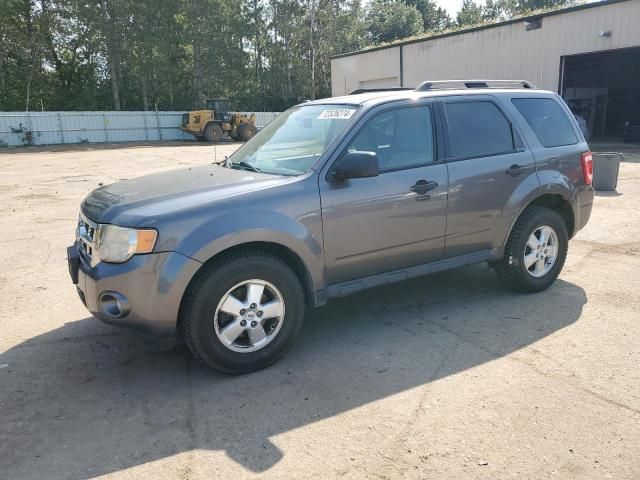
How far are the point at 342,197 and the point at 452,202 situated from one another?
1.07 metres

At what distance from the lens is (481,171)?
14.8ft

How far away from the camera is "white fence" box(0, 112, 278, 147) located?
29859mm

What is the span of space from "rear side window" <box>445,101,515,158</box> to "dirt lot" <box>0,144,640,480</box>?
1408 millimetres

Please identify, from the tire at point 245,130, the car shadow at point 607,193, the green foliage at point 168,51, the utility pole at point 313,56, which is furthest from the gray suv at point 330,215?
the utility pole at point 313,56

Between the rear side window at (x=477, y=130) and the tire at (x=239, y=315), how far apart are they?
6.27 ft

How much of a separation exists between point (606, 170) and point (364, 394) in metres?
9.73

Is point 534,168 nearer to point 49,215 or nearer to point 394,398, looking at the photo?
point 394,398

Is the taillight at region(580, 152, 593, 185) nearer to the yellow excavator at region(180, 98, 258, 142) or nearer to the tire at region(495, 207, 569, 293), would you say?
the tire at region(495, 207, 569, 293)

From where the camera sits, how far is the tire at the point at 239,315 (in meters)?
3.41

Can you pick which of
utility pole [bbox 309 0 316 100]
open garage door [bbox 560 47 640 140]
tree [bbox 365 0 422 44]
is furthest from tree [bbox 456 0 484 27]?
open garage door [bbox 560 47 640 140]

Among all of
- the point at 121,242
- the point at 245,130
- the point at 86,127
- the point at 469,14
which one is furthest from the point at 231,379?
the point at 469,14

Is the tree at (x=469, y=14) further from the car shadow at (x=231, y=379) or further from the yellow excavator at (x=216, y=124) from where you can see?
the car shadow at (x=231, y=379)

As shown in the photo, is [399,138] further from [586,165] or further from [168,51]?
[168,51]

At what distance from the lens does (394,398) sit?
3.33 metres
